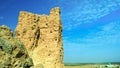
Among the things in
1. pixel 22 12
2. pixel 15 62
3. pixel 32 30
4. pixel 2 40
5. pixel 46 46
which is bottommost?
pixel 15 62

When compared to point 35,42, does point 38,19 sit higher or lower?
higher

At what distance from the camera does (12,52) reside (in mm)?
7574

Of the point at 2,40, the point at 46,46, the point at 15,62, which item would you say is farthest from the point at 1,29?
the point at 46,46

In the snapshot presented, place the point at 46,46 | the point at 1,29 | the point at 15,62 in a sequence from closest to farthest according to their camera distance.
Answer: the point at 15,62
the point at 1,29
the point at 46,46

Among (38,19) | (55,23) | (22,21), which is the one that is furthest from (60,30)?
(22,21)

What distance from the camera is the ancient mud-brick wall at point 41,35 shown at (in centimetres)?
2438

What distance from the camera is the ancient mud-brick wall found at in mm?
24375

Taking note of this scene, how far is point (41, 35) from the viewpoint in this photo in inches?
997

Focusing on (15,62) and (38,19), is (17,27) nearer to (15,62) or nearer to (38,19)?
(38,19)

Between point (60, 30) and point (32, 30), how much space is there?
3.03 m

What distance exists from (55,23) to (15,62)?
17.3 metres

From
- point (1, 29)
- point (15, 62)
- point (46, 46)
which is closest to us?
point (15, 62)

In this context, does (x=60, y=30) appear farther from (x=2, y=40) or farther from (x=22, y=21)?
(x=2, y=40)

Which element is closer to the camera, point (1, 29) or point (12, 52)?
point (12, 52)
